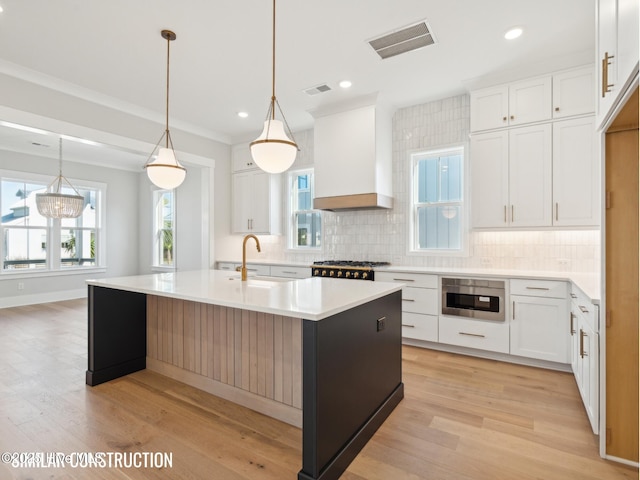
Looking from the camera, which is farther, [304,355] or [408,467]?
[408,467]

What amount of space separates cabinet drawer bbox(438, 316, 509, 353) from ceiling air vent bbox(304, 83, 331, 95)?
2.84 meters

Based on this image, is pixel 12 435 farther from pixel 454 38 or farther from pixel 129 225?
pixel 129 225

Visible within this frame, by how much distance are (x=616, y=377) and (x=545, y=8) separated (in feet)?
8.34

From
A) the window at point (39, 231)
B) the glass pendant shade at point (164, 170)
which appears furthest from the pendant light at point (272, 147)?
the window at point (39, 231)

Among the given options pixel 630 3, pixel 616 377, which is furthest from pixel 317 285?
pixel 630 3

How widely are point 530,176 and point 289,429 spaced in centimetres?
316

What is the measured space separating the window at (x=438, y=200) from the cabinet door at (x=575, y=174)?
1.02 m

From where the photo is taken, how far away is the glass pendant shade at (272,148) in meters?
2.17

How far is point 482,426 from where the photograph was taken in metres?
2.19

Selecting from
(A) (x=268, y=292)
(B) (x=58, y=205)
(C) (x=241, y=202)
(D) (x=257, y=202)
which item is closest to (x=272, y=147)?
(A) (x=268, y=292)

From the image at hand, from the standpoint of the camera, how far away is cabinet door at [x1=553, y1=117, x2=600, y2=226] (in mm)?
3123

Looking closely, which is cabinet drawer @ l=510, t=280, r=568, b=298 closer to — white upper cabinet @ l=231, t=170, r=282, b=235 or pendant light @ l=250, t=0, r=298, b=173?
pendant light @ l=250, t=0, r=298, b=173

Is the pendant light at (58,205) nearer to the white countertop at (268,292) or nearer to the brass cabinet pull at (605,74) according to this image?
the white countertop at (268,292)

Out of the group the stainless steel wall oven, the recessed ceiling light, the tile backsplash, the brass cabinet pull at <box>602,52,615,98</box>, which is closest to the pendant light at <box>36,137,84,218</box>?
the tile backsplash
